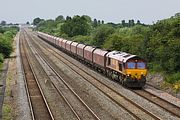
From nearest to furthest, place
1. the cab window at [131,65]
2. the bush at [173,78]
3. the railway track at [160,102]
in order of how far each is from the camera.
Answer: the railway track at [160,102] → the cab window at [131,65] → the bush at [173,78]

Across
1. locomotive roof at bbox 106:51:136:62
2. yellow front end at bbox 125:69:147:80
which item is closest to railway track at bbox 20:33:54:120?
yellow front end at bbox 125:69:147:80

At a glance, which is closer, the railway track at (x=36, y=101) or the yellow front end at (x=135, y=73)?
the railway track at (x=36, y=101)

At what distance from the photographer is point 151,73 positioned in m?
39.2

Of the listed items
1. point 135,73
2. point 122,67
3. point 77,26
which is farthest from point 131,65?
point 77,26

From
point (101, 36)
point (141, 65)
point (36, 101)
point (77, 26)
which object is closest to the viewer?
point (36, 101)

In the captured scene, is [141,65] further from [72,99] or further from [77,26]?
[77,26]

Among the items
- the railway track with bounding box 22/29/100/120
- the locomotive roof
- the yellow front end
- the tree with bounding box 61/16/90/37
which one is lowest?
the tree with bounding box 61/16/90/37

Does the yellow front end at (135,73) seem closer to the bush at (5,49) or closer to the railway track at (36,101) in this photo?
the railway track at (36,101)

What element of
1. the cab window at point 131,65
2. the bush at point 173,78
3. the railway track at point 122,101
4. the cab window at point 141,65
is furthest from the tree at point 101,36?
the cab window at point 131,65

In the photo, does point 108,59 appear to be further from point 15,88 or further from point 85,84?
point 15,88

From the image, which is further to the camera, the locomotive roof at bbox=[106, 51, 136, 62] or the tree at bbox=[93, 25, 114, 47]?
the tree at bbox=[93, 25, 114, 47]

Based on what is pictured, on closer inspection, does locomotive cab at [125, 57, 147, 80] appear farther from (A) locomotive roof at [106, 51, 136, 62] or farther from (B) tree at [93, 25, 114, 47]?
(B) tree at [93, 25, 114, 47]

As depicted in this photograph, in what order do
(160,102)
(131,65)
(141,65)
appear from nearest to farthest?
(160,102) → (131,65) → (141,65)

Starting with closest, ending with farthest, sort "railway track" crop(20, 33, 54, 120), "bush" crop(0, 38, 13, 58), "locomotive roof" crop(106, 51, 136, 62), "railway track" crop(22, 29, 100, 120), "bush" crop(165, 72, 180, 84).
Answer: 1. "railway track" crop(22, 29, 100, 120)
2. "railway track" crop(20, 33, 54, 120)
3. "bush" crop(165, 72, 180, 84)
4. "locomotive roof" crop(106, 51, 136, 62)
5. "bush" crop(0, 38, 13, 58)
